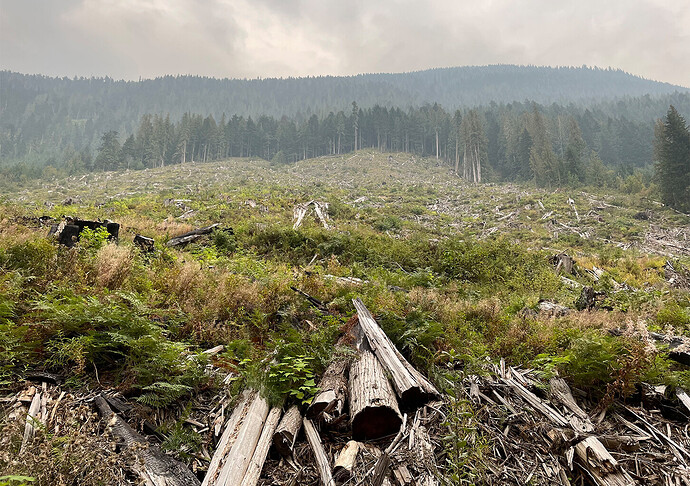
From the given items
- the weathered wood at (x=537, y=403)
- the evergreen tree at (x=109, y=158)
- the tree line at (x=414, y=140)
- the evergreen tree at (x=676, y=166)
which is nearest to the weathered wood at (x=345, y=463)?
the weathered wood at (x=537, y=403)

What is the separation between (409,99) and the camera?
176625mm

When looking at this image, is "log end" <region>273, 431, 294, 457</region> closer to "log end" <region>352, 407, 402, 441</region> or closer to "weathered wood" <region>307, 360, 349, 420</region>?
"weathered wood" <region>307, 360, 349, 420</region>

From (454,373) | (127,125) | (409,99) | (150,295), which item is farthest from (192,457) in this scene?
(127,125)

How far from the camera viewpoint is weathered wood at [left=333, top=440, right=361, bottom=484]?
8.48 ft

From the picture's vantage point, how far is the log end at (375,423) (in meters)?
2.96

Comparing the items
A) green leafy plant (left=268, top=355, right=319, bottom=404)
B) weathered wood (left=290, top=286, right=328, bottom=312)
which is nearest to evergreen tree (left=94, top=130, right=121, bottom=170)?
weathered wood (left=290, top=286, right=328, bottom=312)

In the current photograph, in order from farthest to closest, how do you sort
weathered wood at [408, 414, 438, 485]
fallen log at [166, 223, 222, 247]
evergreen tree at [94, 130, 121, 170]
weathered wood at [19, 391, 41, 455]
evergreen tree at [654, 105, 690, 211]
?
evergreen tree at [94, 130, 121, 170], evergreen tree at [654, 105, 690, 211], fallen log at [166, 223, 222, 247], weathered wood at [408, 414, 438, 485], weathered wood at [19, 391, 41, 455]

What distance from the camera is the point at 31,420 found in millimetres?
2533

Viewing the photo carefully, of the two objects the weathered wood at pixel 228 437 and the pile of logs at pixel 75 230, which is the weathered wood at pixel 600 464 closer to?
the weathered wood at pixel 228 437

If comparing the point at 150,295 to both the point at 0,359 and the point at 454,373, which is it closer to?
the point at 0,359

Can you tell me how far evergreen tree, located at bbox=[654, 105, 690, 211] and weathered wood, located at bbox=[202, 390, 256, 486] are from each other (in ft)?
142

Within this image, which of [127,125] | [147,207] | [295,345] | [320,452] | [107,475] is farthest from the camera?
[127,125]

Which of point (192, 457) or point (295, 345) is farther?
point (295, 345)

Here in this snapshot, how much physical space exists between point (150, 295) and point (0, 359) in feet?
7.62
